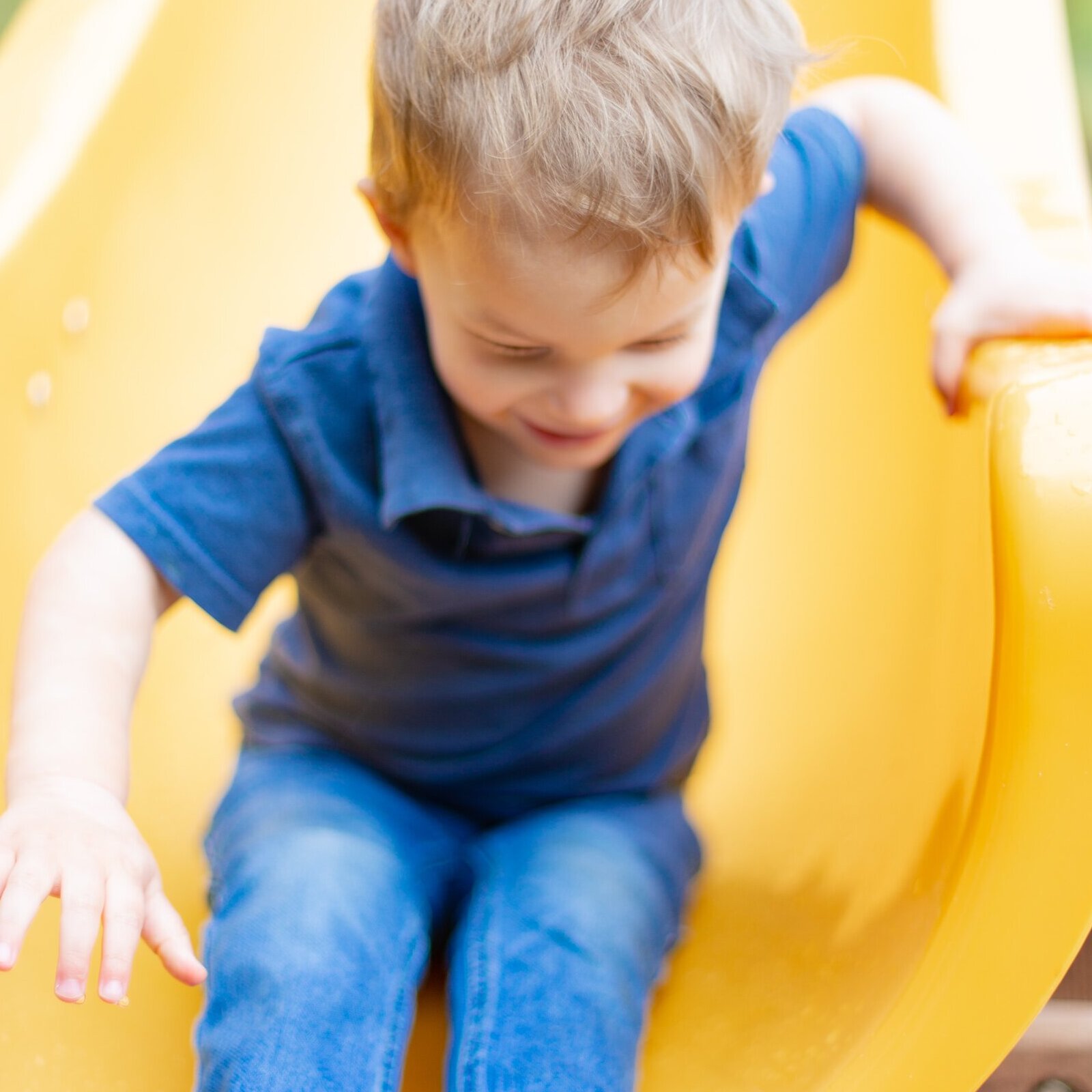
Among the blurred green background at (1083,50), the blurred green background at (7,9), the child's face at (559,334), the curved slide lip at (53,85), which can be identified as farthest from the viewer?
the blurred green background at (7,9)

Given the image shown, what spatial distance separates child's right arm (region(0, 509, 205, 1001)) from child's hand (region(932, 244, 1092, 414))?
0.48 meters

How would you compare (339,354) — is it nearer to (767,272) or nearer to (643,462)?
(643,462)

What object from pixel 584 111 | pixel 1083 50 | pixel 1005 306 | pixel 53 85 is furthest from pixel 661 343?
pixel 1083 50

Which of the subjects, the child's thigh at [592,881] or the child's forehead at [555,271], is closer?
the child's forehead at [555,271]

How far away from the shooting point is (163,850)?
1033 millimetres

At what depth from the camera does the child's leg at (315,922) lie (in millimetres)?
733

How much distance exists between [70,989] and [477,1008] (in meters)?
0.27

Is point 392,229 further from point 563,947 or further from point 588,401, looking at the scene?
point 563,947

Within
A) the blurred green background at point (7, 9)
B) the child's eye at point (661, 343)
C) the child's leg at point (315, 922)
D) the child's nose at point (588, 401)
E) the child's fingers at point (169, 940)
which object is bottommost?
the child's leg at point (315, 922)

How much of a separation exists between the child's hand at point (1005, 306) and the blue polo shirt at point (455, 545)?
11cm

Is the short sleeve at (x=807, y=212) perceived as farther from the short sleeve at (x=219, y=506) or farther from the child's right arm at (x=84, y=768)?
the child's right arm at (x=84, y=768)

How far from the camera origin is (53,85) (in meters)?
1.35

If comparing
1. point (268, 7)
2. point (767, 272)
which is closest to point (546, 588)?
point (767, 272)

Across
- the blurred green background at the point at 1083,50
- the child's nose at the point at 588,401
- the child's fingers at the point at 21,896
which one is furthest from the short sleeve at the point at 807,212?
the blurred green background at the point at 1083,50
